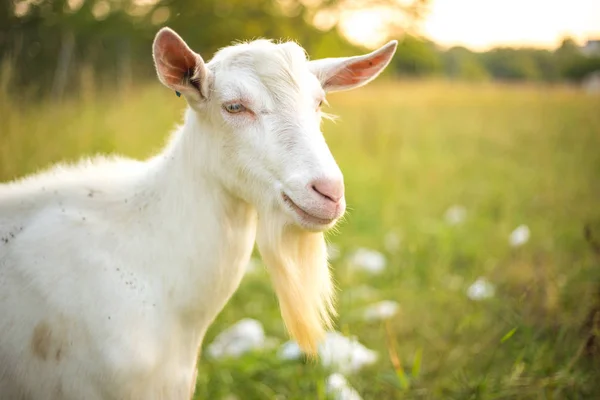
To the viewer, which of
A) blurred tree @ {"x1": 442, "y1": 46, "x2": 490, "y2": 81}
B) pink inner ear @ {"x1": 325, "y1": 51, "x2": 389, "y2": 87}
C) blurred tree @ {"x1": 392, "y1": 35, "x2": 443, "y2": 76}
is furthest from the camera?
blurred tree @ {"x1": 392, "y1": 35, "x2": 443, "y2": 76}

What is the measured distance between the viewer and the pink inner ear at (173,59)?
179cm

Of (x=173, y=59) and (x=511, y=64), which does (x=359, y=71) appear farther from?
(x=511, y=64)

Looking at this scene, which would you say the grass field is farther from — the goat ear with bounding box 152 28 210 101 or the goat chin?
the goat ear with bounding box 152 28 210 101

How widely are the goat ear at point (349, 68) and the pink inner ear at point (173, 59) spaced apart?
573mm

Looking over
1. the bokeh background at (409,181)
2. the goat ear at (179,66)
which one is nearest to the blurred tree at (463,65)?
the bokeh background at (409,181)

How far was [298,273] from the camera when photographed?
209 centimetres

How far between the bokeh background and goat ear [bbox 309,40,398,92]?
1.15m

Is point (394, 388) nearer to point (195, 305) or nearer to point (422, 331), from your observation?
point (422, 331)

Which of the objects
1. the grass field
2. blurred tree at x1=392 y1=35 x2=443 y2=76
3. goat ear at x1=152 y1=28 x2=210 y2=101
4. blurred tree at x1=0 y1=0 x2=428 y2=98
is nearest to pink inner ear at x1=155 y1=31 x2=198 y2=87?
goat ear at x1=152 y1=28 x2=210 y2=101

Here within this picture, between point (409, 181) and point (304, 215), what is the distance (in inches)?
226

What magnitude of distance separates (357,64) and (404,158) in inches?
242

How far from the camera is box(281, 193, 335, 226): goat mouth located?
5.92 feet

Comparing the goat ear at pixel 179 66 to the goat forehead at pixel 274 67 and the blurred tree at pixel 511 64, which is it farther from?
the blurred tree at pixel 511 64

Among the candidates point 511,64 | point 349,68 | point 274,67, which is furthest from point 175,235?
point 511,64
